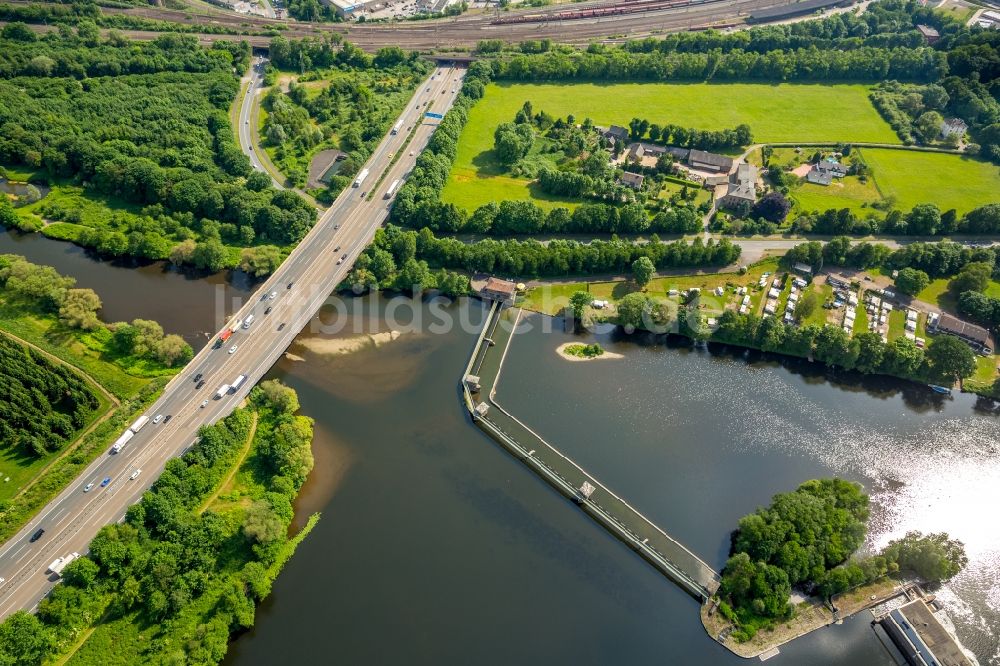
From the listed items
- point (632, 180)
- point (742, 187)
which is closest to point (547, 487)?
point (632, 180)

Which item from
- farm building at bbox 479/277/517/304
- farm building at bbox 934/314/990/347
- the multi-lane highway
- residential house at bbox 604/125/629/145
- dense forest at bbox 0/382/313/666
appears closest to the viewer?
dense forest at bbox 0/382/313/666

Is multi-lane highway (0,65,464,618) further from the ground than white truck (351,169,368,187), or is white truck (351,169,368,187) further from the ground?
white truck (351,169,368,187)

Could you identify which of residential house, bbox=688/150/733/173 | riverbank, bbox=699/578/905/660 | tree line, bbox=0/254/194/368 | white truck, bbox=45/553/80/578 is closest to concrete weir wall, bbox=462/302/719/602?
riverbank, bbox=699/578/905/660

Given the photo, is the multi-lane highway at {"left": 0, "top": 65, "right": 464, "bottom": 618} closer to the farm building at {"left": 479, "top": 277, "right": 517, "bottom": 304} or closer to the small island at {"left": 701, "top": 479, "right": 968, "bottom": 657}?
the farm building at {"left": 479, "top": 277, "right": 517, "bottom": 304}

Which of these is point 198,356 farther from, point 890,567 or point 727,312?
point 890,567

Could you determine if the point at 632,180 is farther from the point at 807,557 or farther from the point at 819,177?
the point at 807,557
